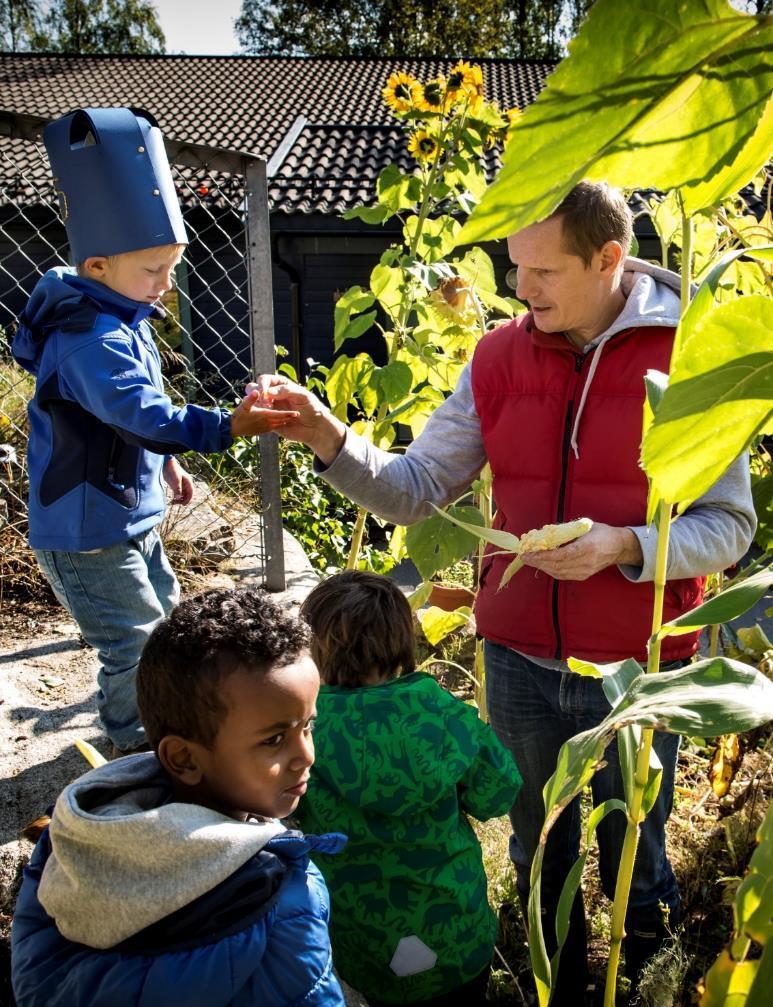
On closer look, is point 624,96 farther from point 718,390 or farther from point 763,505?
point 763,505

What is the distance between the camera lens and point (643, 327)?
180cm

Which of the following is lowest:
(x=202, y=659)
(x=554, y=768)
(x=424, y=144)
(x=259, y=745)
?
(x=554, y=768)

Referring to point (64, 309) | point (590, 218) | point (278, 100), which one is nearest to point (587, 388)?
point (590, 218)

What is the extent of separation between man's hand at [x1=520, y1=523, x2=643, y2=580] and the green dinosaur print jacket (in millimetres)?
295

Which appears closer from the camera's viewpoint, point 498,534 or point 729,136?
point 729,136

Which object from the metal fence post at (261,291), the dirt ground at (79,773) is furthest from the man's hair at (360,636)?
the metal fence post at (261,291)

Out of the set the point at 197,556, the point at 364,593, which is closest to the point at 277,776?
the point at 364,593

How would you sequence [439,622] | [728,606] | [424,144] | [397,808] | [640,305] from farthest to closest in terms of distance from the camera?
[424,144] < [439,622] < [640,305] < [397,808] < [728,606]

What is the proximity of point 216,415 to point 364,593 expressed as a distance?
0.58 m

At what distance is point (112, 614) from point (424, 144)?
163 centimetres

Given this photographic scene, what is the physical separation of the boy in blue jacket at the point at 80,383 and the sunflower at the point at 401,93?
0.86m

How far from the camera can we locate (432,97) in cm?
292

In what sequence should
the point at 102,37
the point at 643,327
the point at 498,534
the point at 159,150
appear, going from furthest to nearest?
the point at 102,37 → the point at 159,150 → the point at 643,327 → the point at 498,534

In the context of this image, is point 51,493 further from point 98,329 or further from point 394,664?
point 394,664
